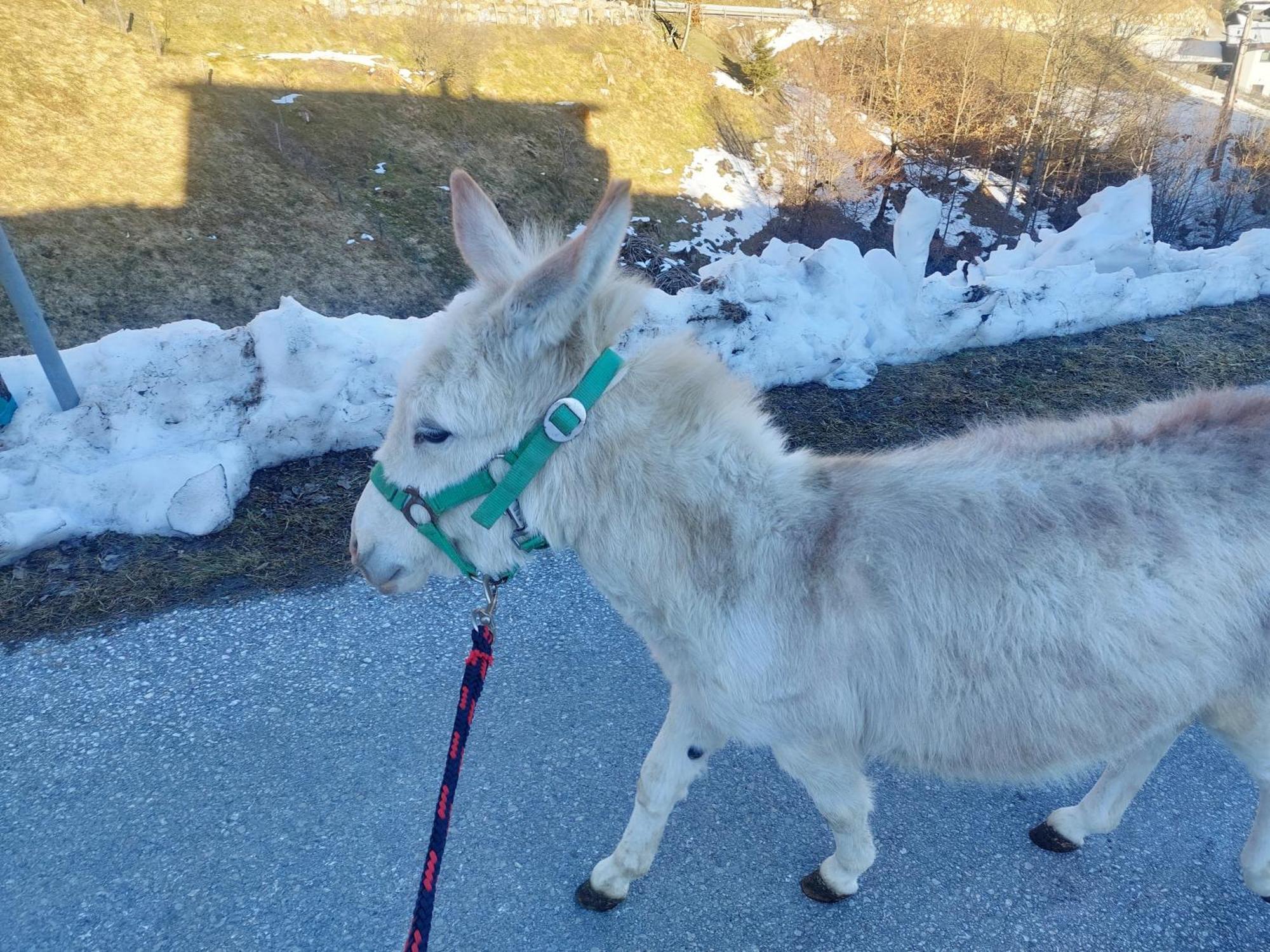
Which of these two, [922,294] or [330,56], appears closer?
[922,294]

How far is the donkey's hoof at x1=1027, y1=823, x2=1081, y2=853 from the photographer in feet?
9.46

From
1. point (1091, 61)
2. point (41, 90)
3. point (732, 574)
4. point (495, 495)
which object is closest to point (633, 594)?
point (732, 574)

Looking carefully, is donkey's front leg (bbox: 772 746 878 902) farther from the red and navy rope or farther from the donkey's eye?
the donkey's eye

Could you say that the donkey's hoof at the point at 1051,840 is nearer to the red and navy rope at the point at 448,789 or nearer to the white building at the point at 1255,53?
the red and navy rope at the point at 448,789

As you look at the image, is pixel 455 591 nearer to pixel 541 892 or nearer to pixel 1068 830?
pixel 541 892

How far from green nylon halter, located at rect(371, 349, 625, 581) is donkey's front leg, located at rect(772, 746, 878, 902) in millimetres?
980

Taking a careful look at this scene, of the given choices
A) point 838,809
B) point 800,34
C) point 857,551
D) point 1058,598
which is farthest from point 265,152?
point 800,34

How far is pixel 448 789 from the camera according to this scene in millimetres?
1969

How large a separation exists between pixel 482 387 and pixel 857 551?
1.06 meters

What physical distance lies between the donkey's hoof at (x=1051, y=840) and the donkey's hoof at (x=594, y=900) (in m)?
1.63

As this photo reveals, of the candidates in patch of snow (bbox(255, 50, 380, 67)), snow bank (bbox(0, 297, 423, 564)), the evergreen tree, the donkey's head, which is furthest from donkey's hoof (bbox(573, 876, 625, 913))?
the evergreen tree

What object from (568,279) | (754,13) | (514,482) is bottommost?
(514,482)

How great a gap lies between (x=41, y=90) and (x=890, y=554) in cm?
1801

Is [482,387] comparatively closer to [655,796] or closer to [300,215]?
[655,796]
